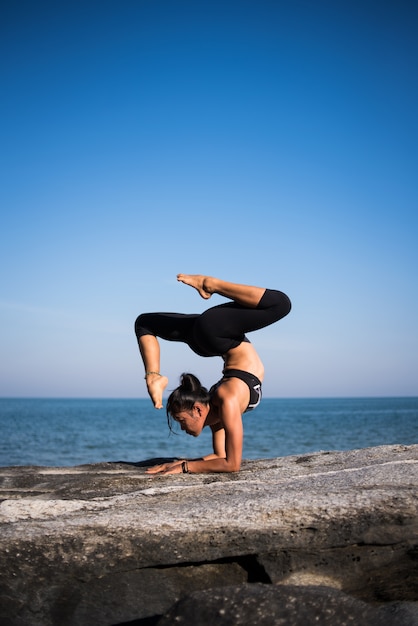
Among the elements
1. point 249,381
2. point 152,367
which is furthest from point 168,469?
point 249,381

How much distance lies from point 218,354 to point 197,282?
80 centimetres

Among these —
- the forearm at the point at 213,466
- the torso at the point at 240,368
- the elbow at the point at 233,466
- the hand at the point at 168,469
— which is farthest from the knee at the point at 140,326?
the elbow at the point at 233,466

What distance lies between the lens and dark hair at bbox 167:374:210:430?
5.52 meters

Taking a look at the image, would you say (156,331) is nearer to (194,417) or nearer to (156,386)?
(156,386)

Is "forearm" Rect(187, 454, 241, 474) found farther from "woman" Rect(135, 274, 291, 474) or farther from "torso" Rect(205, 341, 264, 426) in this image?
"torso" Rect(205, 341, 264, 426)

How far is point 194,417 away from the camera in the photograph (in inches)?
220

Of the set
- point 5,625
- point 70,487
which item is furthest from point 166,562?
point 70,487

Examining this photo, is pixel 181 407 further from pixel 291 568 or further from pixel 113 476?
pixel 291 568

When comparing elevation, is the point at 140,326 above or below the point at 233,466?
above

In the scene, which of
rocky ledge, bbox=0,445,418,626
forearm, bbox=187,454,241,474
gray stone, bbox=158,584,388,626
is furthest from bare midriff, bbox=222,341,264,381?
gray stone, bbox=158,584,388,626

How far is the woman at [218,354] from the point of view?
17.8 ft

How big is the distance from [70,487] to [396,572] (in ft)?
8.90

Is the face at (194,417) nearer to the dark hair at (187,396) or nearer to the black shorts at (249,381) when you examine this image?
the dark hair at (187,396)

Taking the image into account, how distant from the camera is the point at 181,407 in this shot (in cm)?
553
